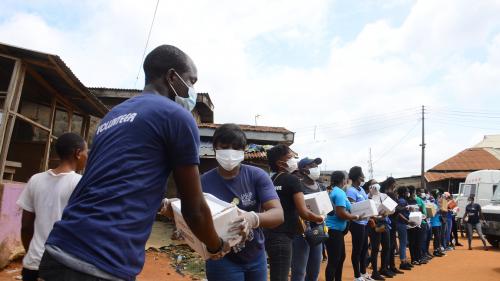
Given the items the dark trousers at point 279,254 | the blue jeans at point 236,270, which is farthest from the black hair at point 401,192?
the blue jeans at point 236,270

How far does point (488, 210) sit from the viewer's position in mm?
13953

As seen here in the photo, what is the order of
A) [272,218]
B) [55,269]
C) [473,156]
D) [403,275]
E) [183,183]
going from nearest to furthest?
[55,269] → [183,183] → [272,218] → [403,275] → [473,156]

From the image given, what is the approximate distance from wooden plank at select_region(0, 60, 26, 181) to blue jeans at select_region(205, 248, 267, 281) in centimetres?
534

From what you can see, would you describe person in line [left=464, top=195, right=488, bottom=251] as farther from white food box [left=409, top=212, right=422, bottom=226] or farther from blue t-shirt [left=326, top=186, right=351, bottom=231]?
blue t-shirt [left=326, top=186, right=351, bottom=231]

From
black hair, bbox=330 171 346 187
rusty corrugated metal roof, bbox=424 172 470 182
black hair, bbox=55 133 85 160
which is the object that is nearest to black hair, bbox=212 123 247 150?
black hair, bbox=55 133 85 160

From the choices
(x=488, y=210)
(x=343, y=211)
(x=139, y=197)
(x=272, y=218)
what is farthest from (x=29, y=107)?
(x=488, y=210)

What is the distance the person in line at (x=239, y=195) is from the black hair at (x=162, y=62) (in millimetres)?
1209

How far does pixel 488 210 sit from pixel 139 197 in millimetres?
15030

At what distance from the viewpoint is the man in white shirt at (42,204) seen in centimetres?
290

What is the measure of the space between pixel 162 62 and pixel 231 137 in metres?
1.25

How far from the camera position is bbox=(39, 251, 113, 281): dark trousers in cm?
149

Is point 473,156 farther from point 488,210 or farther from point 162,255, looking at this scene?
point 162,255

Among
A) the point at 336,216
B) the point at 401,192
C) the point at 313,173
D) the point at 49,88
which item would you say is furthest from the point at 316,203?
the point at 49,88

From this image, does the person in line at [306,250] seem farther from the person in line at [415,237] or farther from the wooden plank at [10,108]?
the person in line at [415,237]
